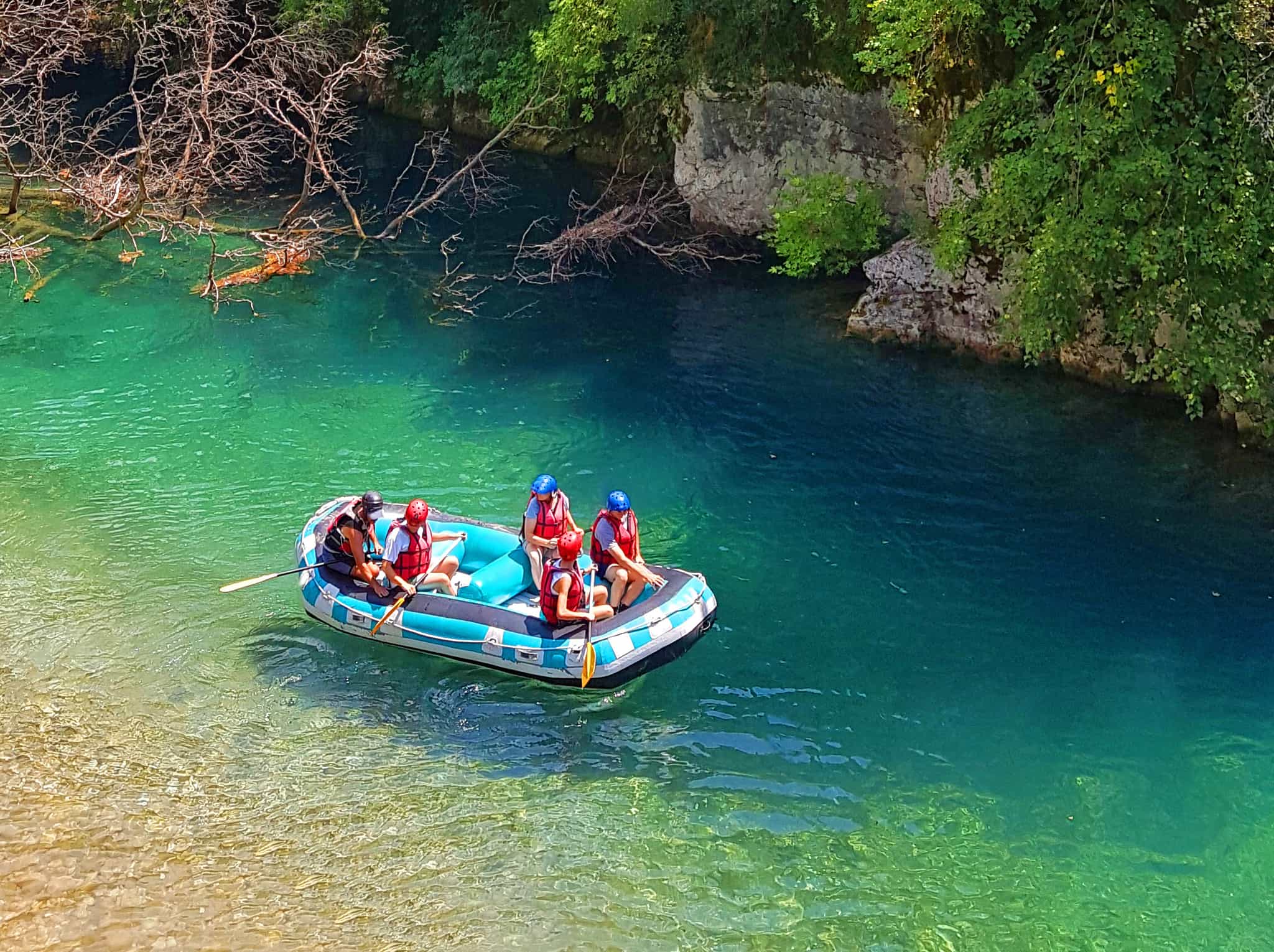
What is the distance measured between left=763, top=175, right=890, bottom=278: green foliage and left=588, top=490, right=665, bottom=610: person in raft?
8.49 m

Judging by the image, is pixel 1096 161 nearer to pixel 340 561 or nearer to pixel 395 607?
pixel 395 607

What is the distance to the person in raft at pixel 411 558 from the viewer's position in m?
10.7

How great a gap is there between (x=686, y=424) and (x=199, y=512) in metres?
5.80

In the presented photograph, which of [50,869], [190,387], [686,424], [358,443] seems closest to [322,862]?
[50,869]

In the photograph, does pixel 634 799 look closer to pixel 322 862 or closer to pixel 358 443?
pixel 322 862

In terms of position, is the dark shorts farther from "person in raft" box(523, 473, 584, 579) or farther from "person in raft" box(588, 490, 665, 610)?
"person in raft" box(588, 490, 665, 610)

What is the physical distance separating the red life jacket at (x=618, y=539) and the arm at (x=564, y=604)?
25.0 inches

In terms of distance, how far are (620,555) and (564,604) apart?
72cm

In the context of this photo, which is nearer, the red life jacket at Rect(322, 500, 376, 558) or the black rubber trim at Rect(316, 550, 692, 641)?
the black rubber trim at Rect(316, 550, 692, 641)

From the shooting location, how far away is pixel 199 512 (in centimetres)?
1292

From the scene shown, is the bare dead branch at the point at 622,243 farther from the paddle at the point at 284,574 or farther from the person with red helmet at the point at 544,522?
the paddle at the point at 284,574

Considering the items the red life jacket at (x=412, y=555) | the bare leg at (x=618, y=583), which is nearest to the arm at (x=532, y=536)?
the bare leg at (x=618, y=583)

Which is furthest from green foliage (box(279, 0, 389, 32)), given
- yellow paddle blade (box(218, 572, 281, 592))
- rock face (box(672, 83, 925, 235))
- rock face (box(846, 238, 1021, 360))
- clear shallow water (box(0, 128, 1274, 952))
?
yellow paddle blade (box(218, 572, 281, 592))

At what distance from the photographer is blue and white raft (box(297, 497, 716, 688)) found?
10.0 m
